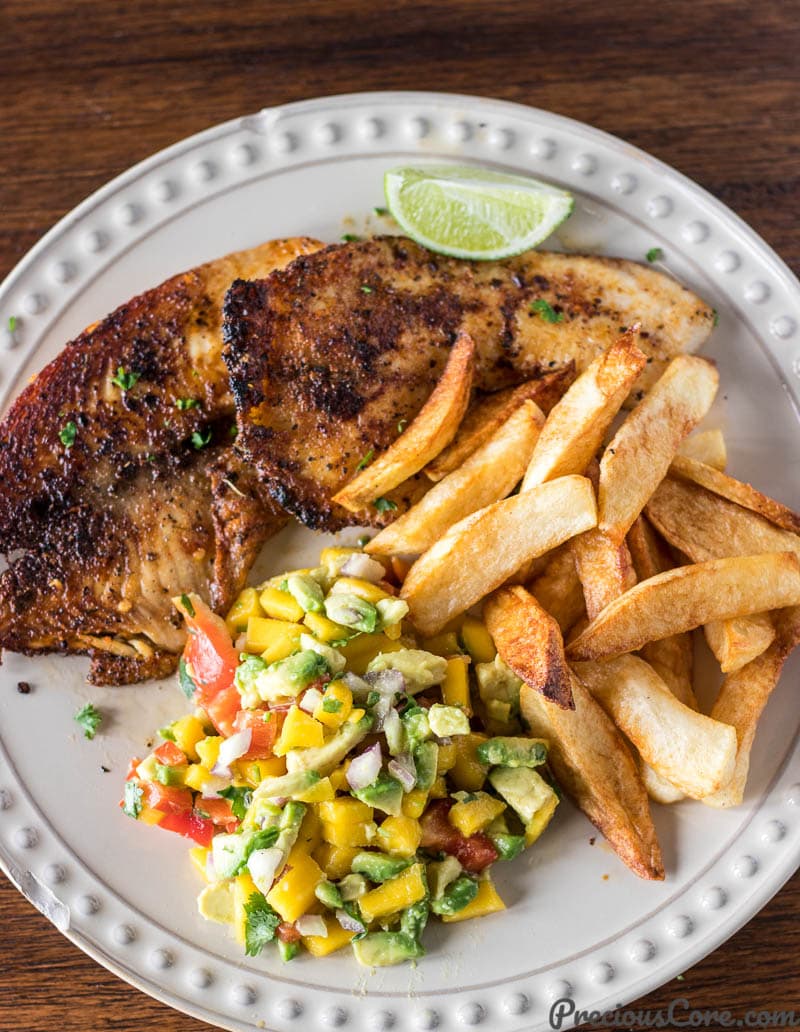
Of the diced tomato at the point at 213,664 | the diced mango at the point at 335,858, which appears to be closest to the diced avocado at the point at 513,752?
the diced mango at the point at 335,858

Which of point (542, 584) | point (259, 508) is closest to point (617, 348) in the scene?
point (542, 584)

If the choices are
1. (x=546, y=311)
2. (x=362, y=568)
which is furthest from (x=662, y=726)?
(x=546, y=311)

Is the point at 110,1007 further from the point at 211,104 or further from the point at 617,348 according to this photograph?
the point at 211,104

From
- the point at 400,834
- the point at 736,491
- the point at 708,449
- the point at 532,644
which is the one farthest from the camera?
the point at 708,449

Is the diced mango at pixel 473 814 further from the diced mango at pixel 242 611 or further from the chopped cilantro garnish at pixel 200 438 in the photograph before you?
the chopped cilantro garnish at pixel 200 438

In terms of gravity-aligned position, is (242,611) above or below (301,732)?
above

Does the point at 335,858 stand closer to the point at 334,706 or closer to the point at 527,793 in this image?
the point at 334,706
